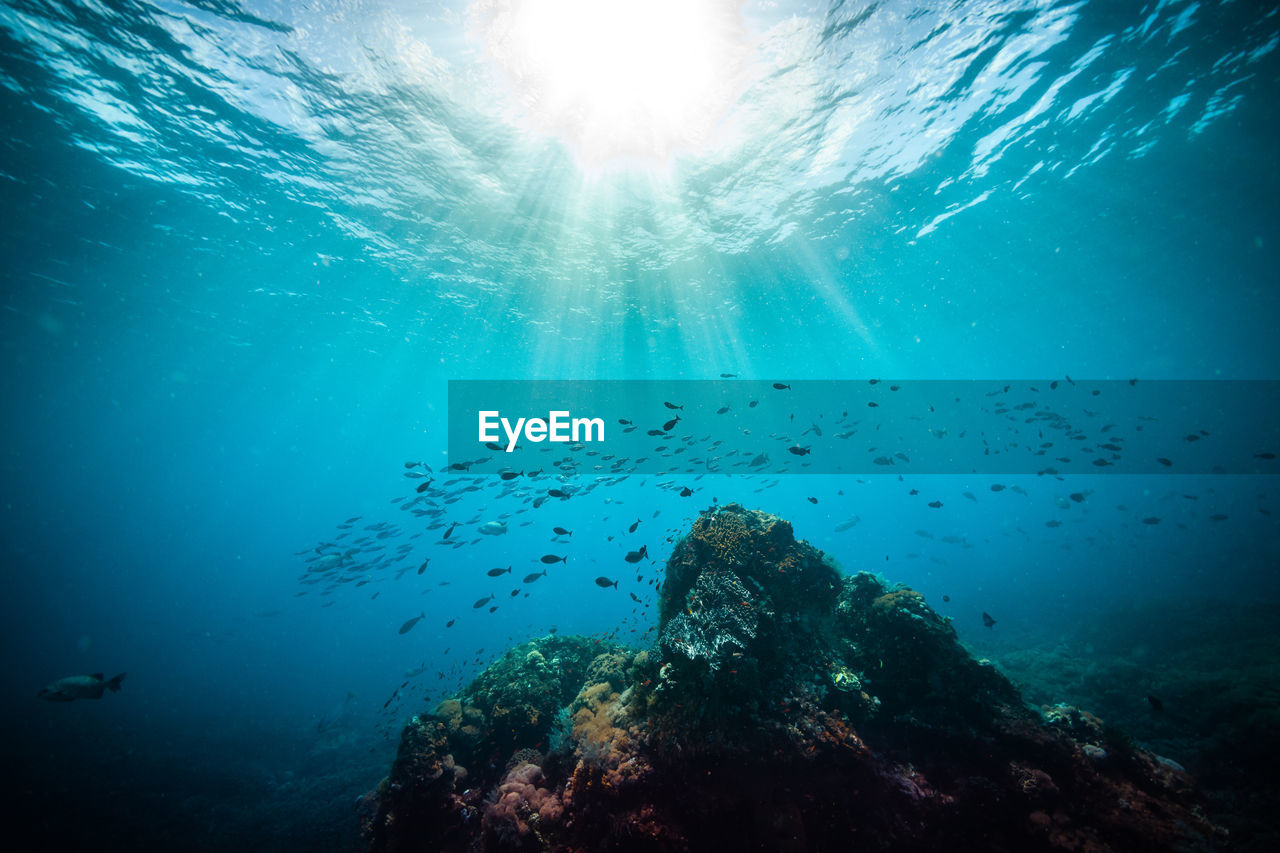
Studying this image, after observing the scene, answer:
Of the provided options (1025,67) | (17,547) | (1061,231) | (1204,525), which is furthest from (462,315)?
(17,547)

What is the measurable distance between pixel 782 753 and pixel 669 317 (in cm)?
2150

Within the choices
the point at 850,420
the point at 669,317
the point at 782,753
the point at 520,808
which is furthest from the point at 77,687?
the point at 850,420

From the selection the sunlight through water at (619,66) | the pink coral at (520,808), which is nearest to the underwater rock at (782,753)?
the pink coral at (520,808)

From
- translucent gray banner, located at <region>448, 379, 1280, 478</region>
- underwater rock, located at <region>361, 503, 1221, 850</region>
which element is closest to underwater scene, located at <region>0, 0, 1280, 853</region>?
underwater rock, located at <region>361, 503, 1221, 850</region>

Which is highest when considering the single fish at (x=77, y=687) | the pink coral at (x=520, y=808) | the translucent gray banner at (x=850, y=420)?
the translucent gray banner at (x=850, y=420)

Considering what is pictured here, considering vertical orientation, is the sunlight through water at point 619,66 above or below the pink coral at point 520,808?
above

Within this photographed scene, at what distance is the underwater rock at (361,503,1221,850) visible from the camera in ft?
16.6

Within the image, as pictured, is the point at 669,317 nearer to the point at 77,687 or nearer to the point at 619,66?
the point at 619,66

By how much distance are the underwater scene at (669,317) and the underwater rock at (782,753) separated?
2.2 inches

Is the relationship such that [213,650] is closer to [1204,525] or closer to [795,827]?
[795,827]

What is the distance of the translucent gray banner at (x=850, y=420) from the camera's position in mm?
35562

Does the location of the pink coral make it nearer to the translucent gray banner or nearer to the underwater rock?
the underwater rock

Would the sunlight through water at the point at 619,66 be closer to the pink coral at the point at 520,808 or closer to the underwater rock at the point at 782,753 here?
the underwater rock at the point at 782,753

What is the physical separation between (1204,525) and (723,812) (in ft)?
312
